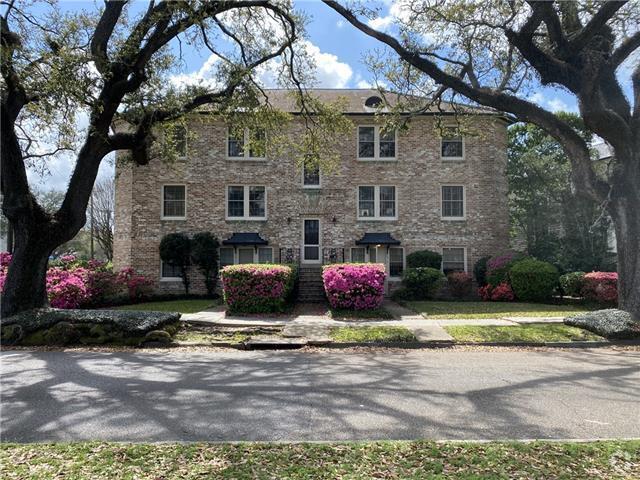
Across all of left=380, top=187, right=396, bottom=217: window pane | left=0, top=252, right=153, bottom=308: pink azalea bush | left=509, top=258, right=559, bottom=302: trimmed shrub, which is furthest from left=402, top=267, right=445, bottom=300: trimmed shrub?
left=0, top=252, right=153, bottom=308: pink azalea bush

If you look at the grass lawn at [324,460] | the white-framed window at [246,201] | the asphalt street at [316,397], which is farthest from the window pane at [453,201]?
the grass lawn at [324,460]

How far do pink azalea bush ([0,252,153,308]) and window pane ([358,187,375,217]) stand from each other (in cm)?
1010

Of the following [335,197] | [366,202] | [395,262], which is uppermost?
[335,197]

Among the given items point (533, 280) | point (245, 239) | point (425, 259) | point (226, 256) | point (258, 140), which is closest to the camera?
point (258, 140)

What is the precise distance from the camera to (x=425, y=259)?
67.2 feet

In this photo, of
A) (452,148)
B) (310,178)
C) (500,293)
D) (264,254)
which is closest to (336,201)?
(310,178)

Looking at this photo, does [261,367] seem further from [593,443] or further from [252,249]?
[252,249]

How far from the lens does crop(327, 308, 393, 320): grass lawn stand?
13633 millimetres

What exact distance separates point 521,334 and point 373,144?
43.6ft

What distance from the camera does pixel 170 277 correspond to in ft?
70.1

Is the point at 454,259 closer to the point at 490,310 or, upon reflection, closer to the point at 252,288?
the point at 490,310

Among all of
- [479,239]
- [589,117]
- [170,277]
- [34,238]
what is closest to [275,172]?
[170,277]

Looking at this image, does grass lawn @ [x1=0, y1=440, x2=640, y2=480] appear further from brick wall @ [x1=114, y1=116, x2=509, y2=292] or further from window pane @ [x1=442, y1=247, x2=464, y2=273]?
window pane @ [x1=442, y1=247, x2=464, y2=273]

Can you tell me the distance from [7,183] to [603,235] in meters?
21.4
